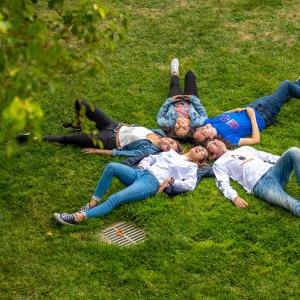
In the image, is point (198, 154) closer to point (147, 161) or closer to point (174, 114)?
point (147, 161)

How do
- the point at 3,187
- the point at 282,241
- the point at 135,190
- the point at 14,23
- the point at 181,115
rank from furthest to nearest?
the point at 181,115, the point at 3,187, the point at 135,190, the point at 282,241, the point at 14,23

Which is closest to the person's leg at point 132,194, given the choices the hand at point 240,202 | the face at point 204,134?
the hand at point 240,202

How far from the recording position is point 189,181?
350 inches

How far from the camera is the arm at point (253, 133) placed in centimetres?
993

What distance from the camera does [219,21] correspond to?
14.7m

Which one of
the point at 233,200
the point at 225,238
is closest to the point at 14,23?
the point at 225,238

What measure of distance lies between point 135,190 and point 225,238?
1.40m

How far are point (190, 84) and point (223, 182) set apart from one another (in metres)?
2.97

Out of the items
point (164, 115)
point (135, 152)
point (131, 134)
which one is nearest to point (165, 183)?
point (135, 152)

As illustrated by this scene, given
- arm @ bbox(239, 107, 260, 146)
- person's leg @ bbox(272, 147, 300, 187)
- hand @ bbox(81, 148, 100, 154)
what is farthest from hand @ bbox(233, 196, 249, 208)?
hand @ bbox(81, 148, 100, 154)

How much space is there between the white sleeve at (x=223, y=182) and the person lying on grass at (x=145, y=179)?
30cm

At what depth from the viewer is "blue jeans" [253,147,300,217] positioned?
27.0ft

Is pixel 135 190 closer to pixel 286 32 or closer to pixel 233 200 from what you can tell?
pixel 233 200

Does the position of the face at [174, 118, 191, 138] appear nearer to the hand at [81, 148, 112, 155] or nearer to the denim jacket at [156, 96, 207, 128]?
the denim jacket at [156, 96, 207, 128]
